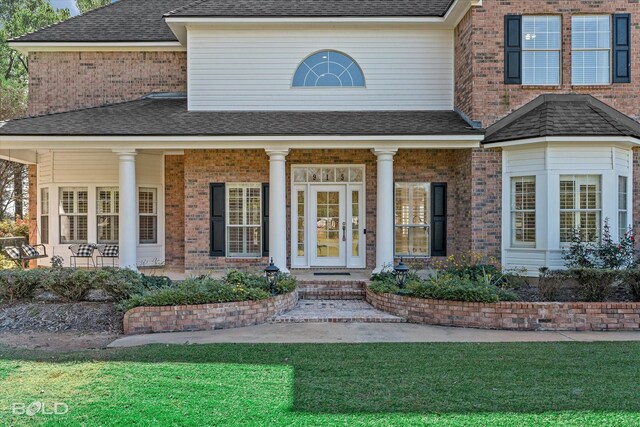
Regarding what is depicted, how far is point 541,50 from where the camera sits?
10312 mm

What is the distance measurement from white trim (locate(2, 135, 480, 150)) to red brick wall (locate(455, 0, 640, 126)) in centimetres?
107

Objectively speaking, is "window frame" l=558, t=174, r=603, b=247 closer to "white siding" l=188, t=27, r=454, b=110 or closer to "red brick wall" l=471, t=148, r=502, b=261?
"red brick wall" l=471, t=148, r=502, b=261

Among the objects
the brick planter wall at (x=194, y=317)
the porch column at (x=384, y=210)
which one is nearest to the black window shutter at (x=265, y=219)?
the porch column at (x=384, y=210)

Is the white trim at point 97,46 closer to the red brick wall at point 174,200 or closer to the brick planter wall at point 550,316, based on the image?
the red brick wall at point 174,200

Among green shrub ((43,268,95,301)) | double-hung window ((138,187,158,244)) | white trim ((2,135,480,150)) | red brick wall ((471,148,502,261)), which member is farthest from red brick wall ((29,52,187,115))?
red brick wall ((471,148,502,261))

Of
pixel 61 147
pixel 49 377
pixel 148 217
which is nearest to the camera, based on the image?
pixel 49 377

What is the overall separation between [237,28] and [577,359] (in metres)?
10.4

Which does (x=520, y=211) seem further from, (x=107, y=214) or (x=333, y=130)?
(x=107, y=214)

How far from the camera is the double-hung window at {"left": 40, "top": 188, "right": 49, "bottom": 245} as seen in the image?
41.9 feet

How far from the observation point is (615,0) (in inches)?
398

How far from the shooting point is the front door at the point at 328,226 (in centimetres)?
1183

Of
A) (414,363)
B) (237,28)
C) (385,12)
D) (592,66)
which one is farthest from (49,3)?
(414,363)

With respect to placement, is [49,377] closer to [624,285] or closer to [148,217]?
[148,217]

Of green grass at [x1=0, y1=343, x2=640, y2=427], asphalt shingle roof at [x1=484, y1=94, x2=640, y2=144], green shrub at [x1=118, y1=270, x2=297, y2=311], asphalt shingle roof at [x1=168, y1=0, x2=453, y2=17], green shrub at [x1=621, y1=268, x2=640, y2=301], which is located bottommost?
green grass at [x1=0, y1=343, x2=640, y2=427]
